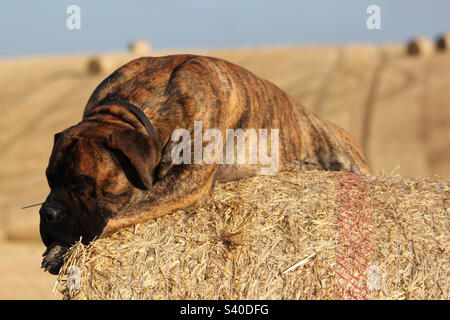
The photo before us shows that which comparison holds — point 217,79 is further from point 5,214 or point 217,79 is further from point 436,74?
point 436,74

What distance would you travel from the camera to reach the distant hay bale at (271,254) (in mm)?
4645

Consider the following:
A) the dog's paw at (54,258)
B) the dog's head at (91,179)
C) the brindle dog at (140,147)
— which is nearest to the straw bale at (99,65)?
the brindle dog at (140,147)

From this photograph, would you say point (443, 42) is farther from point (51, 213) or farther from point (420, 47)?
point (51, 213)

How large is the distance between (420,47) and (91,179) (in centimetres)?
2810

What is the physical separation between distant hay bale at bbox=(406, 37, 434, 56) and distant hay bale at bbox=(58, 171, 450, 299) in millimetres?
26965

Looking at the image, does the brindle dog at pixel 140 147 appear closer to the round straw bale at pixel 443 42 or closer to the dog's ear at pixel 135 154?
the dog's ear at pixel 135 154

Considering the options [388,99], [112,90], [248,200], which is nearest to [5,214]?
[112,90]

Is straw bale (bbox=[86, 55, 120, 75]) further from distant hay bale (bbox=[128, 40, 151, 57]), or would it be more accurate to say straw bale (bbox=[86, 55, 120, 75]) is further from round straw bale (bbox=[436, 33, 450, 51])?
round straw bale (bbox=[436, 33, 450, 51])

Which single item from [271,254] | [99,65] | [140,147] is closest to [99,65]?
[99,65]

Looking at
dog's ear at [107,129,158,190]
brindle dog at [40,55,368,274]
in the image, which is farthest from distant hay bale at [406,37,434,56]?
dog's ear at [107,129,158,190]

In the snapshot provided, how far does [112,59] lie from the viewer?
32.7 m

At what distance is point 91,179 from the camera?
5.07 m

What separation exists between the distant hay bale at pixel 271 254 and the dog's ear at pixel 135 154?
1.12 feet

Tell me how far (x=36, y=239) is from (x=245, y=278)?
38.2 ft
